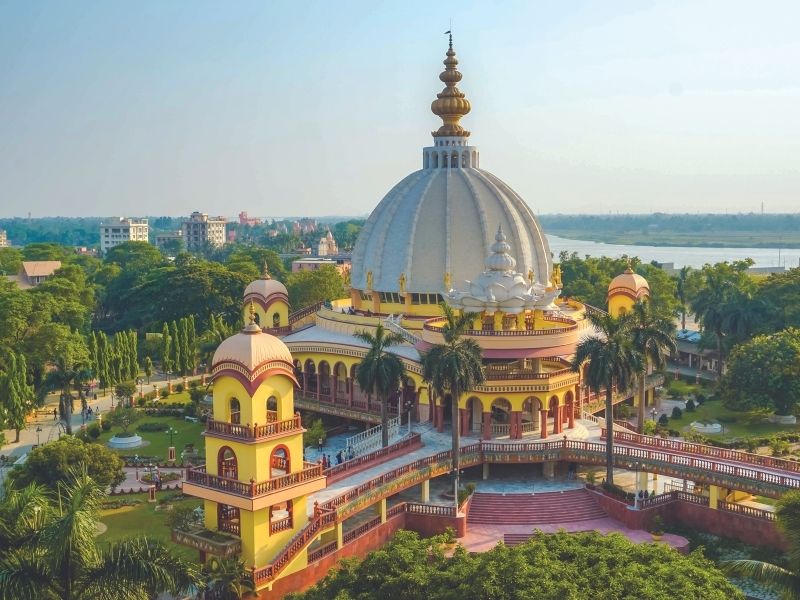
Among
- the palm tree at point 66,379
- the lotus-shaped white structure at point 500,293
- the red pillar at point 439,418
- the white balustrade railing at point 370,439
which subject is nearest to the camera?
the white balustrade railing at point 370,439

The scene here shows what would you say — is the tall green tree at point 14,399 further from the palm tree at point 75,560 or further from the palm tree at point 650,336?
the palm tree at point 650,336

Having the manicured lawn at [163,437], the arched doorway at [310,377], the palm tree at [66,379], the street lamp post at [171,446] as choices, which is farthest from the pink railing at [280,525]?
the palm tree at [66,379]

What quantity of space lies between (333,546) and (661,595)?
12972 mm

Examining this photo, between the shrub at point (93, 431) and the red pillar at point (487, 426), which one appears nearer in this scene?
the red pillar at point (487, 426)

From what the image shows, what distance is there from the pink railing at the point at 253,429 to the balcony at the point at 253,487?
131cm

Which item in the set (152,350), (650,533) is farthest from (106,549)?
(152,350)

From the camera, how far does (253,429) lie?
87.5 ft

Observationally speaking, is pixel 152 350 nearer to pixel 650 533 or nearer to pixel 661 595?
pixel 650 533

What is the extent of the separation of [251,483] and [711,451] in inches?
695

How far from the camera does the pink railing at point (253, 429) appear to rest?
26.6m

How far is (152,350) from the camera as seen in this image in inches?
2562

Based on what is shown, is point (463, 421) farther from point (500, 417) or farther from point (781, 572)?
point (781, 572)

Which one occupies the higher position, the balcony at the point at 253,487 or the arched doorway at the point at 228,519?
the balcony at the point at 253,487

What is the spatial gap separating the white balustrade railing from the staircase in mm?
5851
